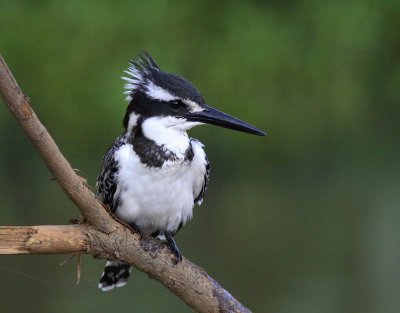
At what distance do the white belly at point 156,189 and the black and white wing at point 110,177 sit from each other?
2cm

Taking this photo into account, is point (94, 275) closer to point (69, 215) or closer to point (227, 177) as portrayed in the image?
point (69, 215)

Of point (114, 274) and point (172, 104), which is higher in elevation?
point (172, 104)

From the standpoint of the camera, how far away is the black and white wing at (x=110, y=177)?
127 inches

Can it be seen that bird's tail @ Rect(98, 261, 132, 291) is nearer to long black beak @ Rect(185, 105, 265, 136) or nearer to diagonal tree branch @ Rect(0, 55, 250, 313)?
diagonal tree branch @ Rect(0, 55, 250, 313)

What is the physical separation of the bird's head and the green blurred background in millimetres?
2416

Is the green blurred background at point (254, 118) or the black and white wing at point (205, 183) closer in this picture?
the black and white wing at point (205, 183)

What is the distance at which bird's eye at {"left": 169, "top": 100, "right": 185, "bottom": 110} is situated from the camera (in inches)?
123

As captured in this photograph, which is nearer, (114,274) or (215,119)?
(215,119)

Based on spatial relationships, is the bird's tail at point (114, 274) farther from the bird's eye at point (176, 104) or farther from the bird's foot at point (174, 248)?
the bird's eye at point (176, 104)

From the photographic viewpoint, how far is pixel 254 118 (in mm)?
7805

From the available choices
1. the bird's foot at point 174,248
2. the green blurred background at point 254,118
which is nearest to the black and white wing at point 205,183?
the bird's foot at point 174,248

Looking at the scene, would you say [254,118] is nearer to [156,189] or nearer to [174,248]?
[156,189]

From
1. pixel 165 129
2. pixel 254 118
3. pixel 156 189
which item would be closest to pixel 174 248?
pixel 156 189

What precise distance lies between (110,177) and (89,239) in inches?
17.0
